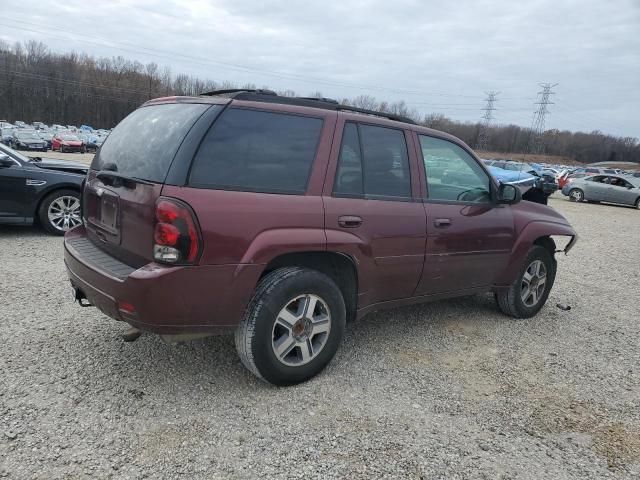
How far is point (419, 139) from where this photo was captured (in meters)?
3.88

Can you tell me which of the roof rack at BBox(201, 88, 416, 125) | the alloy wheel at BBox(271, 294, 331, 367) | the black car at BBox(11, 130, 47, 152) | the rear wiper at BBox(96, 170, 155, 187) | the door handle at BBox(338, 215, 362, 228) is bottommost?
the black car at BBox(11, 130, 47, 152)

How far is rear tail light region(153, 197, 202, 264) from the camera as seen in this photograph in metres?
2.63

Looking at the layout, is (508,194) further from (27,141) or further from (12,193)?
(27,141)

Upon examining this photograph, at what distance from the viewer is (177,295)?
268 centimetres

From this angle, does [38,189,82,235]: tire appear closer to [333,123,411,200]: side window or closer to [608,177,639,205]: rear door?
[333,123,411,200]: side window

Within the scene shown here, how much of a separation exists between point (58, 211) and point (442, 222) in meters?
5.92

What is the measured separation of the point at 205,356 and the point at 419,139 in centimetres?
239

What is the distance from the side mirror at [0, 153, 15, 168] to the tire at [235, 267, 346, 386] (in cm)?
561

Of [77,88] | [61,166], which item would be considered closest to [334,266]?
[61,166]

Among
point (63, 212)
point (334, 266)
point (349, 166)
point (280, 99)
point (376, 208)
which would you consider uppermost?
point (280, 99)

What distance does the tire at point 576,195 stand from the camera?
24647 millimetres

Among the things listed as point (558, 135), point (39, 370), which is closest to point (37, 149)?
point (39, 370)

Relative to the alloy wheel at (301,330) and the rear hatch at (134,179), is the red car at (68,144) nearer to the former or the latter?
the rear hatch at (134,179)

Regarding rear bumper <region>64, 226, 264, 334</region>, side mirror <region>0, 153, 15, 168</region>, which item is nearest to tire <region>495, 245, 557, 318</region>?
rear bumper <region>64, 226, 264, 334</region>
